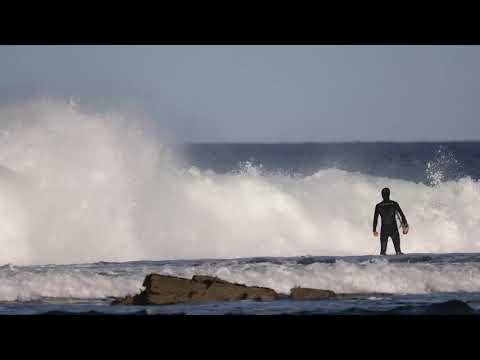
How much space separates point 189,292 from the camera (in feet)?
45.9

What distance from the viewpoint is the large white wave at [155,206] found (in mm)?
23531

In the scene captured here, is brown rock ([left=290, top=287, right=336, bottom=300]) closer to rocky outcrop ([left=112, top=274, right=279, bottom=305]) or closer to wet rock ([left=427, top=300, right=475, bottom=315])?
rocky outcrop ([left=112, top=274, right=279, bottom=305])

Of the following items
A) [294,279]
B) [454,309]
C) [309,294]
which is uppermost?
[294,279]

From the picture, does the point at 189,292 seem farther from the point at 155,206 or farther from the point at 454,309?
the point at 155,206

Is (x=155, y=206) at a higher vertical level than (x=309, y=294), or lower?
higher

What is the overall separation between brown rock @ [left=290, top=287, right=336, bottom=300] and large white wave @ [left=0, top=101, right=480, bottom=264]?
8.86m

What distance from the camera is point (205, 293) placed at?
14.1m

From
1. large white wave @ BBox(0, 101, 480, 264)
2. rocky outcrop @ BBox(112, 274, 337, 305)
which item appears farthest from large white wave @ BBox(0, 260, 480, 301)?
large white wave @ BBox(0, 101, 480, 264)

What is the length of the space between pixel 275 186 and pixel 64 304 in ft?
46.9

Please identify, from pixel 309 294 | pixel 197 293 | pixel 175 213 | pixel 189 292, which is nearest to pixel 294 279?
pixel 309 294

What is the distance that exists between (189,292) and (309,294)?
1803 mm

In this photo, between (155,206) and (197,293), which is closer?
(197,293)
